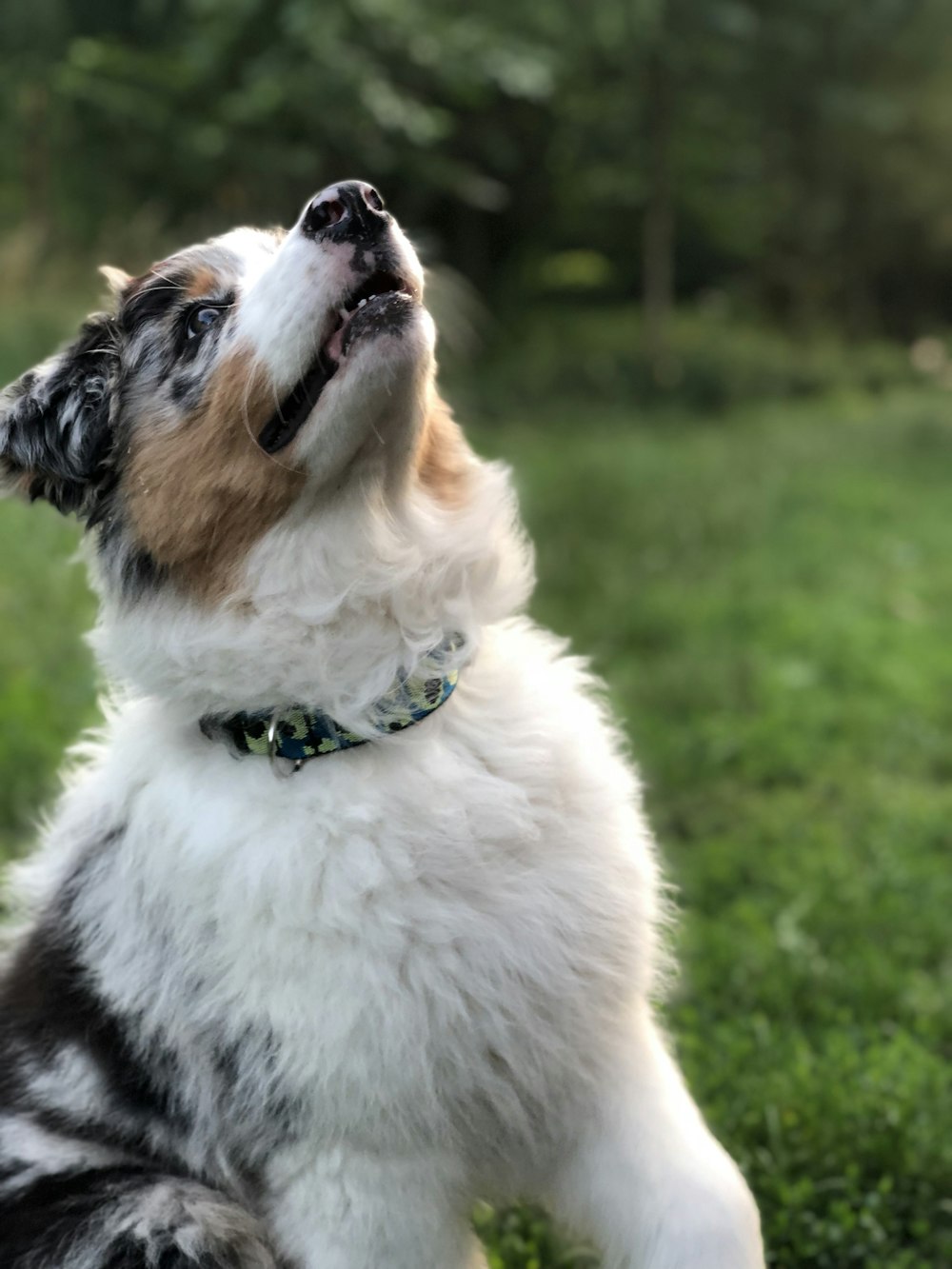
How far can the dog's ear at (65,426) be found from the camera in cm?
272

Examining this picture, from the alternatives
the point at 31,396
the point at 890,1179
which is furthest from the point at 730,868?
the point at 31,396

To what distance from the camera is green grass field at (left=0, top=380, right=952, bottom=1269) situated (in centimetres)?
336

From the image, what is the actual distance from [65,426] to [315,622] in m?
0.68

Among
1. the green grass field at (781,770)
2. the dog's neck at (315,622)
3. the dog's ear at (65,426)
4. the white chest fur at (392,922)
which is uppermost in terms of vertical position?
the dog's ear at (65,426)

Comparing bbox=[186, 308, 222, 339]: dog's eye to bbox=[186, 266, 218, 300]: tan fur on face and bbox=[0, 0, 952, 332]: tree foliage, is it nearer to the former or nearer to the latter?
bbox=[186, 266, 218, 300]: tan fur on face

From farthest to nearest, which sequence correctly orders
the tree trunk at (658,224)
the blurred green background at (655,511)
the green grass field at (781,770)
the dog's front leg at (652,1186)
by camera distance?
the tree trunk at (658,224), the blurred green background at (655,511), the green grass field at (781,770), the dog's front leg at (652,1186)

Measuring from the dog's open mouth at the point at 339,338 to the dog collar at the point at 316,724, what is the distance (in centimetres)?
54

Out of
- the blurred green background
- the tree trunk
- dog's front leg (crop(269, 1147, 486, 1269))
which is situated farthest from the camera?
the tree trunk

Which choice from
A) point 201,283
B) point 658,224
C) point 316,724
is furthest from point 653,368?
point 316,724

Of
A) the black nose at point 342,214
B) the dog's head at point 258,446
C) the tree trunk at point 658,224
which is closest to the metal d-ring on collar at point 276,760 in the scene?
the dog's head at point 258,446

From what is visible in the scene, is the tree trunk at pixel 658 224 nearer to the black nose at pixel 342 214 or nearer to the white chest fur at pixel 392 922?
the black nose at pixel 342 214

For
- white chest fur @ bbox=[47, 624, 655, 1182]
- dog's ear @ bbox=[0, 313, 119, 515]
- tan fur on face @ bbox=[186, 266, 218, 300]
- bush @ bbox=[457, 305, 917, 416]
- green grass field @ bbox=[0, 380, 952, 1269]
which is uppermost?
tan fur on face @ bbox=[186, 266, 218, 300]

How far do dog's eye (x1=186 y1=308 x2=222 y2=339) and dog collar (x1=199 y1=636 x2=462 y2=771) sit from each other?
→ 2.71 ft

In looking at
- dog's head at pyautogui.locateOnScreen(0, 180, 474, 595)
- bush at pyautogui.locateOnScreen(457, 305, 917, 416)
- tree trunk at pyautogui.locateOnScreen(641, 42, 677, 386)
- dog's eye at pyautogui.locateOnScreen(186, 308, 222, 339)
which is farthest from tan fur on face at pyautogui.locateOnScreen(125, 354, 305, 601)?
tree trunk at pyautogui.locateOnScreen(641, 42, 677, 386)
